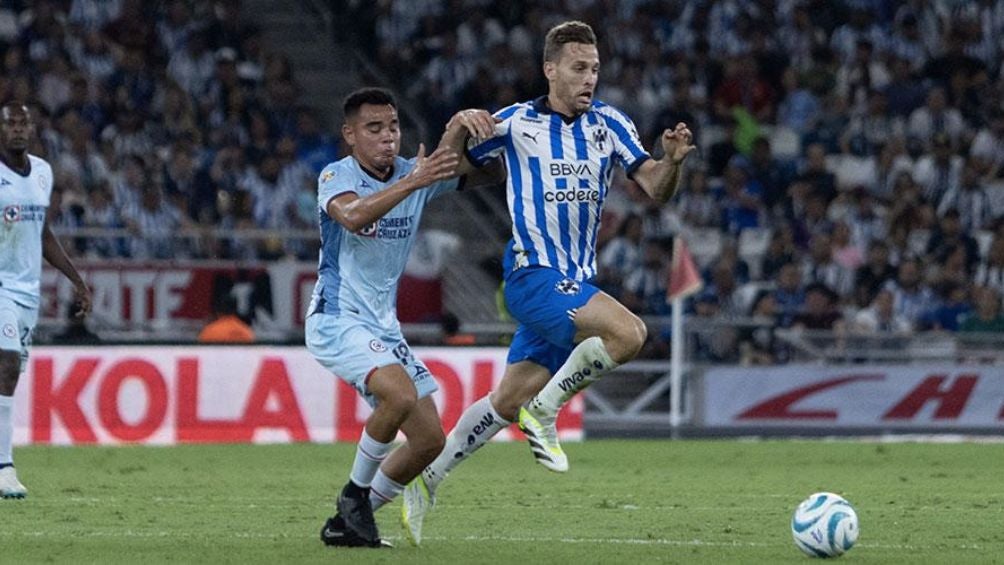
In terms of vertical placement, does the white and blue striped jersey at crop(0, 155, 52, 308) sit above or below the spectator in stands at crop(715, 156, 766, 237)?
above

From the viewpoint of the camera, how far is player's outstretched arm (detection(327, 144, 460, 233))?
29.7 ft

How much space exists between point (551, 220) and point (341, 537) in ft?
6.64

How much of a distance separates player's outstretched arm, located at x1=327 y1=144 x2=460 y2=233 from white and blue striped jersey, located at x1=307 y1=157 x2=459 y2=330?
1.12ft

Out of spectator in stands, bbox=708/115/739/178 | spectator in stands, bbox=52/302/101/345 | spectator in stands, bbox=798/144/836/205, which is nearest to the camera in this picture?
spectator in stands, bbox=52/302/101/345

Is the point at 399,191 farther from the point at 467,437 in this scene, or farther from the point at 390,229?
the point at 467,437

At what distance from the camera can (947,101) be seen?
2573 cm

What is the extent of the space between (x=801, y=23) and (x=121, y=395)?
1180 centimetres

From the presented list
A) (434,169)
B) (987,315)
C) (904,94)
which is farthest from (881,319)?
(434,169)

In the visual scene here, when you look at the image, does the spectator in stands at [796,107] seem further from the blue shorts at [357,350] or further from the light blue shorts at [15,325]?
the blue shorts at [357,350]

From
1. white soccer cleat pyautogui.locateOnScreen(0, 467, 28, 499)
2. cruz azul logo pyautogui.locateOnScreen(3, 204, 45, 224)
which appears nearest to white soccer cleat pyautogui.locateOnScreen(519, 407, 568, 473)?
white soccer cleat pyautogui.locateOnScreen(0, 467, 28, 499)

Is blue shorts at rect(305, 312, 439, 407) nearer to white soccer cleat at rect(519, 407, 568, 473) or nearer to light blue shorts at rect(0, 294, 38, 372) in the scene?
white soccer cleat at rect(519, 407, 568, 473)

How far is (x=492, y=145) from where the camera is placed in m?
10.4

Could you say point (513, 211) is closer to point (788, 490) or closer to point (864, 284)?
point (788, 490)

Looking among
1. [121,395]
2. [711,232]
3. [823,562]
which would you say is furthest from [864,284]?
[823,562]
